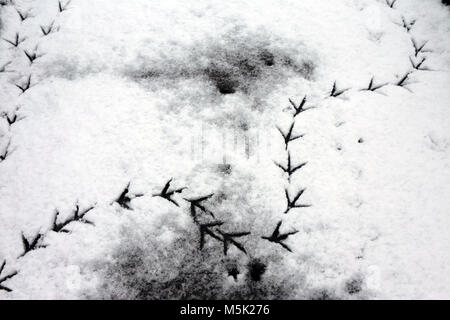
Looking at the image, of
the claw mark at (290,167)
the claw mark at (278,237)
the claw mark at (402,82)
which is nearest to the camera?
the claw mark at (278,237)

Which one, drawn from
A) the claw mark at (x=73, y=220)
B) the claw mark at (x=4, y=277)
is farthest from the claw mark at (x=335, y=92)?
the claw mark at (x=4, y=277)

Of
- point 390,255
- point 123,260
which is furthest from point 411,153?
point 123,260

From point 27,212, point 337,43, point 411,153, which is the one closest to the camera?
point 27,212

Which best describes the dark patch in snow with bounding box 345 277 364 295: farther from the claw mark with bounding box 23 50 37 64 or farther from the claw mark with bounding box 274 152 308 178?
the claw mark with bounding box 23 50 37 64

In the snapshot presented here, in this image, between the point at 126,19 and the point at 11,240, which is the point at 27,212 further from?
→ the point at 126,19

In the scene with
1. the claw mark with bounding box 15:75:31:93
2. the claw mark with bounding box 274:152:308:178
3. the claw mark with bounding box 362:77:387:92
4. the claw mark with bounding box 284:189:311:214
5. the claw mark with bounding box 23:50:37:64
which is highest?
the claw mark with bounding box 362:77:387:92

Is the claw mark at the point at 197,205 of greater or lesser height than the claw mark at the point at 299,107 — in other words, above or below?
below

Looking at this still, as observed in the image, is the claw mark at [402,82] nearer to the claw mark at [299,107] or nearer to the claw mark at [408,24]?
the claw mark at [408,24]

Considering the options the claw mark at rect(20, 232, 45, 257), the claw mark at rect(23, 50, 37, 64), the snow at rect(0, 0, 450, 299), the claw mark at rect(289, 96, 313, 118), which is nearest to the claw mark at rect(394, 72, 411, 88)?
the snow at rect(0, 0, 450, 299)
